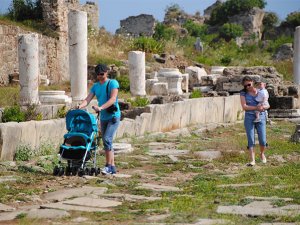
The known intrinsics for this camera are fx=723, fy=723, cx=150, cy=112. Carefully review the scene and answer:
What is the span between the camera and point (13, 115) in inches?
543

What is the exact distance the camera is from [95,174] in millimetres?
10008

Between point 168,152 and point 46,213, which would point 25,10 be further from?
point 46,213

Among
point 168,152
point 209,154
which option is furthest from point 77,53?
point 209,154

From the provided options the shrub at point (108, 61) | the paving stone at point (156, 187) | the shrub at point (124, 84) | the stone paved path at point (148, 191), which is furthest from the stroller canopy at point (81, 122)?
the shrub at point (108, 61)

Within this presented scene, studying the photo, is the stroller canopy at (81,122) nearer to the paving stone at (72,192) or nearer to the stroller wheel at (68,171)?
the stroller wheel at (68,171)

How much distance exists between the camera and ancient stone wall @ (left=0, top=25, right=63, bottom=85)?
25219 mm

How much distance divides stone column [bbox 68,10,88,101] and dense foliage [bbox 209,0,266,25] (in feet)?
211

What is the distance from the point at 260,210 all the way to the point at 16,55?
19668 mm

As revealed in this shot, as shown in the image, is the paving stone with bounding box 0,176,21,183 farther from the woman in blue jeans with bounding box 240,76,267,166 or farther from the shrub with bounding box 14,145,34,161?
the woman in blue jeans with bounding box 240,76,267,166

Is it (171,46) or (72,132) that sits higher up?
(171,46)

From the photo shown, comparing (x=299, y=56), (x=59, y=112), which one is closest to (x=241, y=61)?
(x=299, y=56)

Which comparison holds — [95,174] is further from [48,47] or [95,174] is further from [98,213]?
[48,47]

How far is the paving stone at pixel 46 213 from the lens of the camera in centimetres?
704

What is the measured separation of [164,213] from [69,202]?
1.12m
